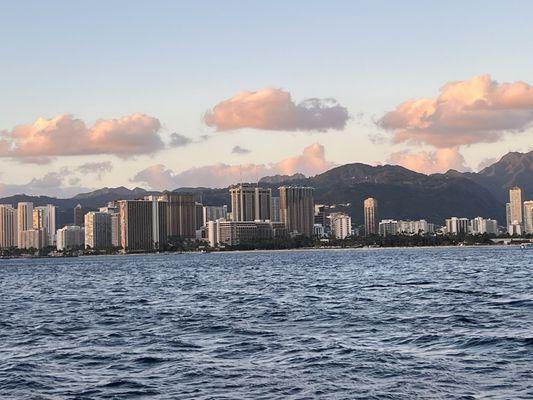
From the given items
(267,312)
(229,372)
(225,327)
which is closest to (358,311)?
(267,312)

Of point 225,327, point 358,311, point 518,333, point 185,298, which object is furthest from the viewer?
point 185,298

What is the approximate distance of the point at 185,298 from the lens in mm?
81375

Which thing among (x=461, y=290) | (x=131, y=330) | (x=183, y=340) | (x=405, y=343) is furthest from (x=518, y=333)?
(x=461, y=290)

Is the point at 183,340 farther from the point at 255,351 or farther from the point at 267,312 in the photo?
the point at 267,312

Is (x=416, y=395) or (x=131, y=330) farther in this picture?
(x=131, y=330)

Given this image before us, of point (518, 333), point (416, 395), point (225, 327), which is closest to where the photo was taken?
point (416, 395)

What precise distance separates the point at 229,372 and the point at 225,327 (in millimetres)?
16564

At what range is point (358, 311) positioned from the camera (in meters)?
60.5

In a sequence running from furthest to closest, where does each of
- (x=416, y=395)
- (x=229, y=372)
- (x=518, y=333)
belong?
1. (x=518, y=333)
2. (x=229, y=372)
3. (x=416, y=395)

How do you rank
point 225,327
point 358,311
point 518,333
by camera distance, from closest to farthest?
point 518,333
point 225,327
point 358,311

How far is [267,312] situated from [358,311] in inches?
245

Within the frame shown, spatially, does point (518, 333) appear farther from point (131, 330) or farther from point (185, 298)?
point (185, 298)

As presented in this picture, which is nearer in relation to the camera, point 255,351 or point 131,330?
point 255,351

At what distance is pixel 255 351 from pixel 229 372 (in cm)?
564
